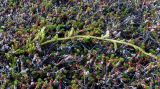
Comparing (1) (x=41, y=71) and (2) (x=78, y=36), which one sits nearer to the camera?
(1) (x=41, y=71)

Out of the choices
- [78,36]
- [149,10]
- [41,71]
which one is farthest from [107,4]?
[41,71]

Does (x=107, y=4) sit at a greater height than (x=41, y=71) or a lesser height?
greater

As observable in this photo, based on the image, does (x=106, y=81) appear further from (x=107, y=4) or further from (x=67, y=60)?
(x=107, y=4)

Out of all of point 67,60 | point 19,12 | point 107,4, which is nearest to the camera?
point 67,60

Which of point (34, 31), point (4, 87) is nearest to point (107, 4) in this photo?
point (34, 31)

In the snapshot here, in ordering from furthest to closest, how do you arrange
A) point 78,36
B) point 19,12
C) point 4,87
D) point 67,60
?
point 19,12 < point 78,36 < point 67,60 < point 4,87

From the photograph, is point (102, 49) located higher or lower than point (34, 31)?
lower

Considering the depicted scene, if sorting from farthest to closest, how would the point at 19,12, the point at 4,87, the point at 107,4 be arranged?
the point at 107,4 < the point at 19,12 < the point at 4,87

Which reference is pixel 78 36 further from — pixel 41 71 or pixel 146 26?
pixel 146 26

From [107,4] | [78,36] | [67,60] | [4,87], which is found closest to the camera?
[4,87]

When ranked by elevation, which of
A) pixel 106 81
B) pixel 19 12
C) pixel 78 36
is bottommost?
pixel 106 81
